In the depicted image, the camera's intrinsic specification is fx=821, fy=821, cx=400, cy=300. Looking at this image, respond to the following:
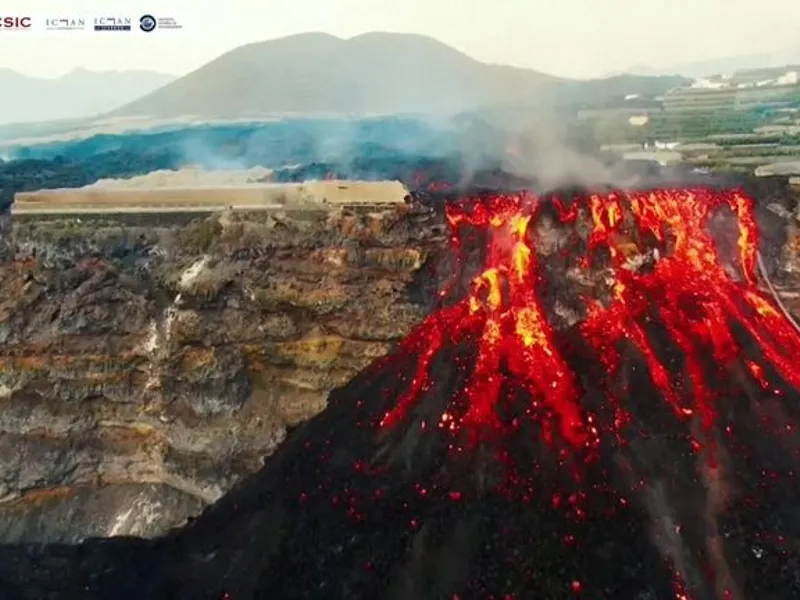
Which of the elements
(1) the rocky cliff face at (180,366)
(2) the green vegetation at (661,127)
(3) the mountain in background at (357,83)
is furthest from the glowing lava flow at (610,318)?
(3) the mountain in background at (357,83)

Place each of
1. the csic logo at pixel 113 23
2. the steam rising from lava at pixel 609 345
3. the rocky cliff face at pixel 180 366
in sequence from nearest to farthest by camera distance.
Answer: the steam rising from lava at pixel 609 345
the rocky cliff face at pixel 180 366
the csic logo at pixel 113 23

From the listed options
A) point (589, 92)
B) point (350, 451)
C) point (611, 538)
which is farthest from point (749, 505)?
point (589, 92)

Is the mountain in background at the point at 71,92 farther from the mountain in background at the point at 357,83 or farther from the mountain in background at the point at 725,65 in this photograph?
the mountain in background at the point at 725,65

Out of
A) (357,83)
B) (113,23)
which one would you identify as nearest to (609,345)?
A: (357,83)

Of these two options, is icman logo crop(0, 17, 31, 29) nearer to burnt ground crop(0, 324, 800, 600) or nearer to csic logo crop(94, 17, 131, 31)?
csic logo crop(94, 17, 131, 31)

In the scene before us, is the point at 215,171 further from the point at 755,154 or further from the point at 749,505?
the point at 749,505

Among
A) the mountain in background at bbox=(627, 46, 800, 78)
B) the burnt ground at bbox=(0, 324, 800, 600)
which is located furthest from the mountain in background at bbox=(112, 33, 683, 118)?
the burnt ground at bbox=(0, 324, 800, 600)

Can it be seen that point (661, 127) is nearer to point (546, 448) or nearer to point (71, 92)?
point (546, 448)
